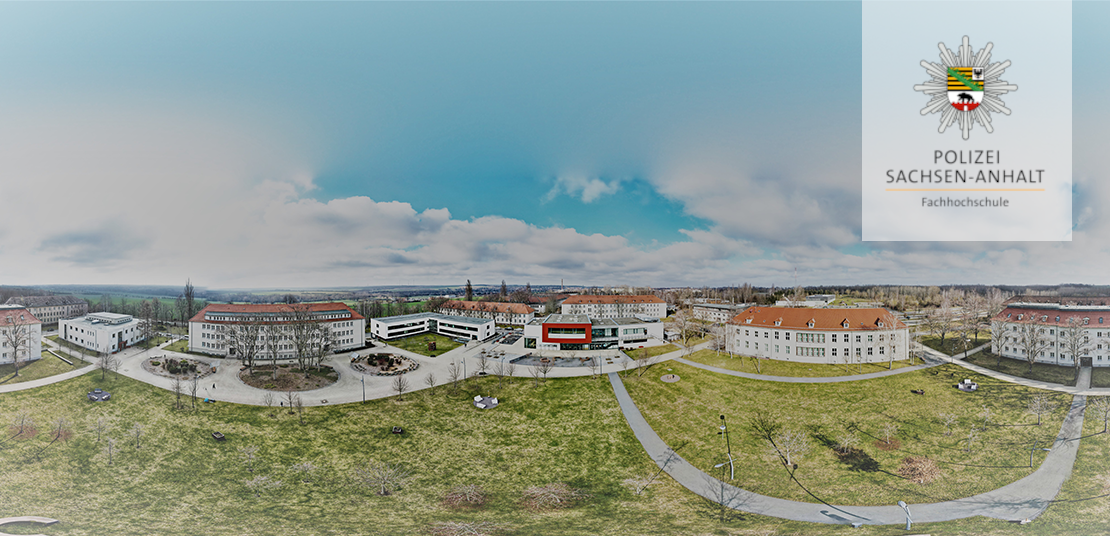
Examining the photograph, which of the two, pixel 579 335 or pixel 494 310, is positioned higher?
pixel 494 310

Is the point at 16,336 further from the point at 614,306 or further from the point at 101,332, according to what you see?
the point at 614,306

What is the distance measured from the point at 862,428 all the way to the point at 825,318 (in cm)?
701

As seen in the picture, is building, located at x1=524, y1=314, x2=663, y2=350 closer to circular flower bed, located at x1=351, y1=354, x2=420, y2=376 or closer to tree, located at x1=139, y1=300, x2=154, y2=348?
circular flower bed, located at x1=351, y1=354, x2=420, y2=376

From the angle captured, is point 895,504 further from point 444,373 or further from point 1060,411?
point 444,373

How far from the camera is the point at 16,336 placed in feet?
33.5

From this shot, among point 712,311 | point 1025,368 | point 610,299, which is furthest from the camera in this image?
point 610,299

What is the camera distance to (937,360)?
42.7 ft

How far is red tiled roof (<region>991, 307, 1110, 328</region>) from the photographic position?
1141 centimetres

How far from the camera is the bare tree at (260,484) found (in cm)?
884

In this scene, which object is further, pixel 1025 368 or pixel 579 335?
pixel 579 335

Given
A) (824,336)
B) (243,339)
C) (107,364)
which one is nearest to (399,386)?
(243,339)

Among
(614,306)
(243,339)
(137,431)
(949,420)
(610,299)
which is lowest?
(137,431)

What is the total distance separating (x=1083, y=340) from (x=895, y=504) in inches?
411

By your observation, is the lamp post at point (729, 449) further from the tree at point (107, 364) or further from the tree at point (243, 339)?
the tree at point (107, 364)
